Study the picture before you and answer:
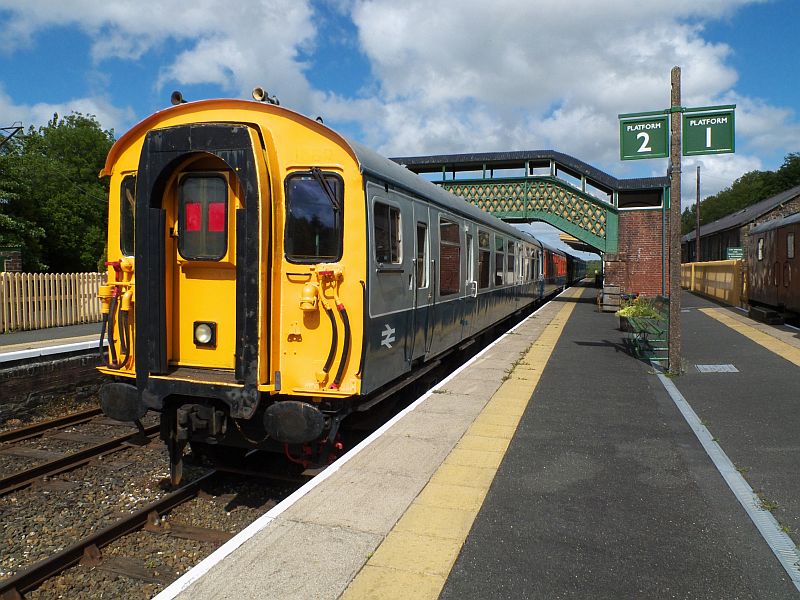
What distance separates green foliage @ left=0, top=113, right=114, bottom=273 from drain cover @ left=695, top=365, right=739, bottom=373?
75.9 feet

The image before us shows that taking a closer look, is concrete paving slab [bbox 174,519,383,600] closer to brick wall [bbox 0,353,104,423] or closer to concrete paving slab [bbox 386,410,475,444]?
concrete paving slab [bbox 386,410,475,444]

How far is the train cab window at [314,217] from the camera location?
492cm

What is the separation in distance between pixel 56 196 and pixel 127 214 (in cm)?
3812

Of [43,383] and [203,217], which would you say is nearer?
[203,217]

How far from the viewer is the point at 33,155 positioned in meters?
36.0

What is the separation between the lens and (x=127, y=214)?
5438 mm

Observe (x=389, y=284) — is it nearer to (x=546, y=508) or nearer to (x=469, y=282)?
(x=546, y=508)

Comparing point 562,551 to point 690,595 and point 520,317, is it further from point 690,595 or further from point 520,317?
point 520,317

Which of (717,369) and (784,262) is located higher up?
(784,262)

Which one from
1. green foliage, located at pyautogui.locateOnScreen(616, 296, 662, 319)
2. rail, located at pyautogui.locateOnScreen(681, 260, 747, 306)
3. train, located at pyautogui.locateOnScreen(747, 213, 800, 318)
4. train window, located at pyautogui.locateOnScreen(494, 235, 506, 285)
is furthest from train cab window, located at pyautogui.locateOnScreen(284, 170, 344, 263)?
rail, located at pyautogui.locateOnScreen(681, 260, 747, 306)

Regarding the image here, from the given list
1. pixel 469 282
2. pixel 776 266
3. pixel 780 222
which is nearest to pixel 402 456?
pixel 469 282

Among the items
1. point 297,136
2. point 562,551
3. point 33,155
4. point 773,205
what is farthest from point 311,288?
point 773,205

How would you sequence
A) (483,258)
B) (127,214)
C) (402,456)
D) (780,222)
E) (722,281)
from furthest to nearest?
(722,281), (780,222), (483,258), (127,214), (402,456)

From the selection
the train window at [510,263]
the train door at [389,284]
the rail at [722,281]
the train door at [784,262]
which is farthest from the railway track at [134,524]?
the rail at [722,281]
